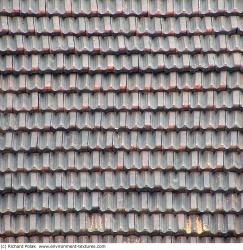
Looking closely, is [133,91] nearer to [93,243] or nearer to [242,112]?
[242,112]

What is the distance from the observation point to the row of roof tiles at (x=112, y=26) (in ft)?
15.3

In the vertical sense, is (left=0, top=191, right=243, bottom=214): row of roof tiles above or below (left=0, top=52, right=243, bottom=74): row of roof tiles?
below

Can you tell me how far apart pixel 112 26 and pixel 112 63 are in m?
0.26

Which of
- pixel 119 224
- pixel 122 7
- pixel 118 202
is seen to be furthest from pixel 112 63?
pixel 119 224

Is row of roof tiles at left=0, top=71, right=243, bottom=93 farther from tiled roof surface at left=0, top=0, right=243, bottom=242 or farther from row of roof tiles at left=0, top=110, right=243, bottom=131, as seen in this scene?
row of roof tiles at left=0, top=110, right=243, bottom=131

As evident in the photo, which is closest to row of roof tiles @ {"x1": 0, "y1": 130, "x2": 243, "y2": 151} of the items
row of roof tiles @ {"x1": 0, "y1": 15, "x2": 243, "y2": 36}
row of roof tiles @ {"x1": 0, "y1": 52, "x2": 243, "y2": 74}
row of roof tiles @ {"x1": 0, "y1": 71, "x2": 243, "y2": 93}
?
row of roof tiles @ {"x1": 0, "y1": 71, "x2": 243, "y2": 93}

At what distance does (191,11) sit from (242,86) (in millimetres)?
632

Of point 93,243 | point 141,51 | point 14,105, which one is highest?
point 141,51

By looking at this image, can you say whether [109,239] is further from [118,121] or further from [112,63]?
[112,63]

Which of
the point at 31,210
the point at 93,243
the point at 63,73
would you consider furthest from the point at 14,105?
the point at 93,243

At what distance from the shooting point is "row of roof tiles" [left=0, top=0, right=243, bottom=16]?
184 inches

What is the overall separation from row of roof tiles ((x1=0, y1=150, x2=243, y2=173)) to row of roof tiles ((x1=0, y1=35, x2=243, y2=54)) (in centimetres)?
70

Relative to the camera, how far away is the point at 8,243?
15.0ft

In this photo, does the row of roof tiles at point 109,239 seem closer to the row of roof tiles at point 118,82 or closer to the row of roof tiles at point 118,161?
the row of roof tiles at point 118,161
